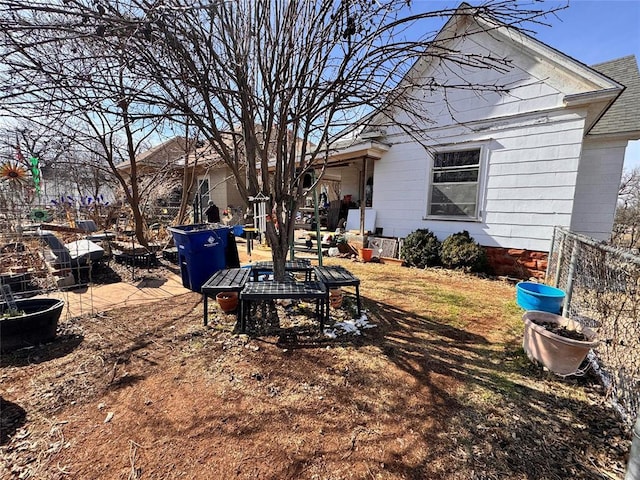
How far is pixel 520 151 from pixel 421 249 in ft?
10.1

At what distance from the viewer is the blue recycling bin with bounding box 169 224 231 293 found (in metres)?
4.82

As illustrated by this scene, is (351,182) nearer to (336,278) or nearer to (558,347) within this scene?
(336,278)

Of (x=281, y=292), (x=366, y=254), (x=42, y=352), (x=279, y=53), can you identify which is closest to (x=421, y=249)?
(x=366, y=254)

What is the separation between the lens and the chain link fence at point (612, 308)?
219cm

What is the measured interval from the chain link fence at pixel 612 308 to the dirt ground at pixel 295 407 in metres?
0.24

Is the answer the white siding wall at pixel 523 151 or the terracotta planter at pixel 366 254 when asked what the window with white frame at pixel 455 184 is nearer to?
the white siding wall at pixel 523 151

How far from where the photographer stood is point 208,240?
4.96 meters

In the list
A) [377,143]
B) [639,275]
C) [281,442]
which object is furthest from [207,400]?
[377,143]

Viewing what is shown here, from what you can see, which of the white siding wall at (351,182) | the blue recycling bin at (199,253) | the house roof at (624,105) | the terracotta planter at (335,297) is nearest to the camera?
the terracotta planter at (335,297)

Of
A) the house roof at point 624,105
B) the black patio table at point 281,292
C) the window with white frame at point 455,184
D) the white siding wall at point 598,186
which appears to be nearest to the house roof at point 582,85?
the house roof at point 624,105

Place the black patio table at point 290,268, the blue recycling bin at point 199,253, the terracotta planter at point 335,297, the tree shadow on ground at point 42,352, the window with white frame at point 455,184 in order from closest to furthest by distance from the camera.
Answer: the tree shadow on ground at point 42,352 < the terracotta planter at point 335,297 < the black patio table at point 290,268 < the blue recycling bin at point 199,253 < the window with white frame at point 455,184

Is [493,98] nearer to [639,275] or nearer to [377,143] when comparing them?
[377,143]

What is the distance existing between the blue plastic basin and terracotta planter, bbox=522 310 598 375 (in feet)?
3.01

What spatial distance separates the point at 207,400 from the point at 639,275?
359 cm
